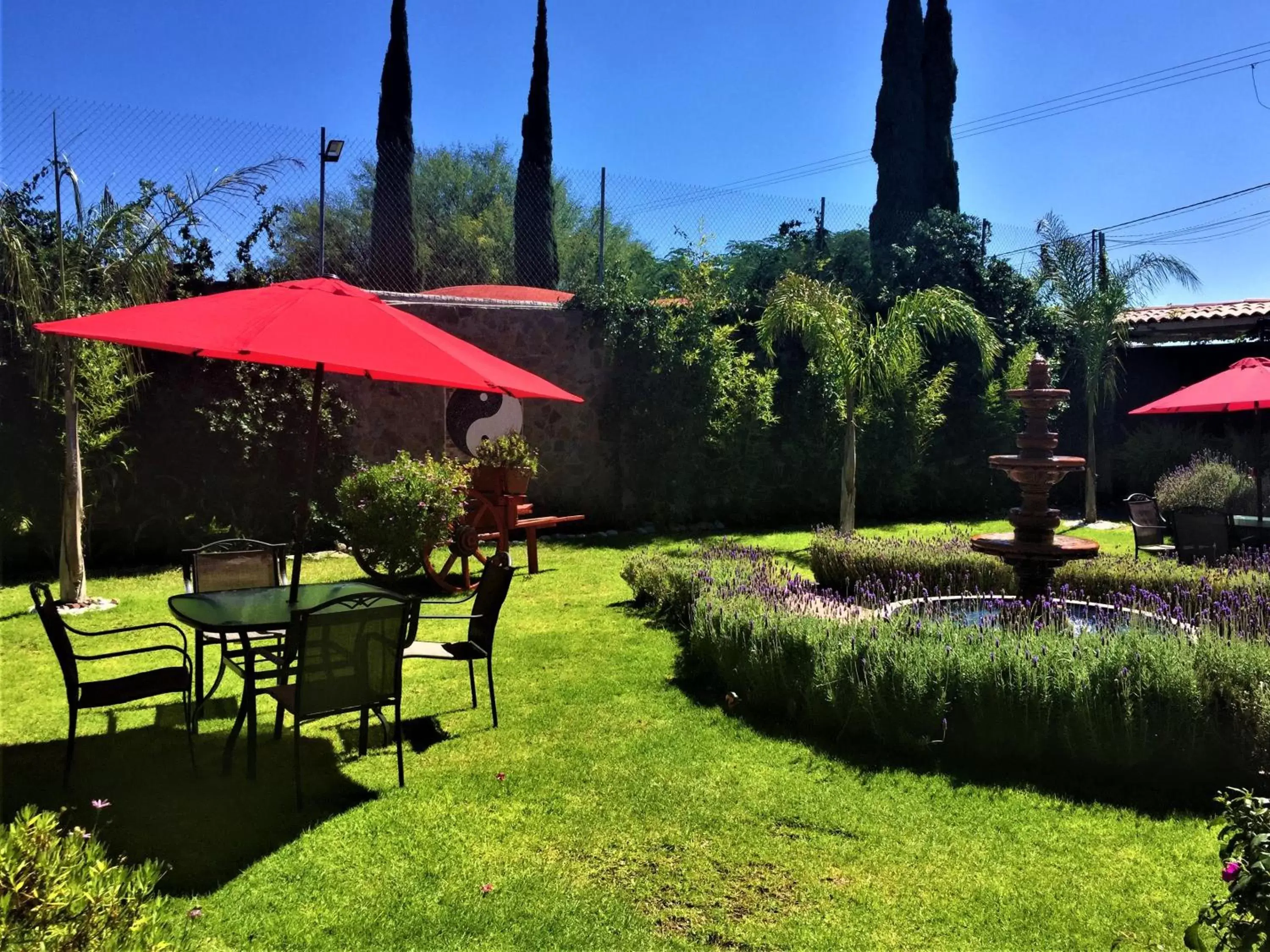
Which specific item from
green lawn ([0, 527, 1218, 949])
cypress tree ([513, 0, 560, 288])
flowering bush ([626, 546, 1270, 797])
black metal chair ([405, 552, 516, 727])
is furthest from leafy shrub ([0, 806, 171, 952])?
cypress tree ([513, 0, 560, 288])

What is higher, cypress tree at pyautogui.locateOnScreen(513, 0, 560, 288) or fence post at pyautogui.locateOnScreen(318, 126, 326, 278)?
cypress tree at pyautogui.locateOnScreen(513, 0, 560, 288)

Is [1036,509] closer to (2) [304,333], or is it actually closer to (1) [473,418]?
(2) [304,333]

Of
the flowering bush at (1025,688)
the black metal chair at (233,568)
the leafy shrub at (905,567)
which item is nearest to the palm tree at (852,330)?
the leafy shrub at (905,567)

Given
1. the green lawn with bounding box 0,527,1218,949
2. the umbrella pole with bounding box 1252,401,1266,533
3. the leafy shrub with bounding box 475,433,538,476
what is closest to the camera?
the green lawn with bounding box 0,527,1218,949

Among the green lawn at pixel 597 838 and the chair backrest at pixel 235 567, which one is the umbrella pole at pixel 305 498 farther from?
the green lawn at pixel 597 838

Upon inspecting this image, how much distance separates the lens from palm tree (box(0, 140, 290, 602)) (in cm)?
640

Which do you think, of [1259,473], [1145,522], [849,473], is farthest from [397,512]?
[1259,473]

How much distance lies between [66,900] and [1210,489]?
13312mm

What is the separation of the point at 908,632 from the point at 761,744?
1034mm

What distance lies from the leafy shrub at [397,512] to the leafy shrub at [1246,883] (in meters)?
6.25

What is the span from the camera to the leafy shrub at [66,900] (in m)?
1.55

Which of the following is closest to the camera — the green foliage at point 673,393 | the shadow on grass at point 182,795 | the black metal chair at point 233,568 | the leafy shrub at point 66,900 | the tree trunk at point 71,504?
the leafy shrub at point 66,900

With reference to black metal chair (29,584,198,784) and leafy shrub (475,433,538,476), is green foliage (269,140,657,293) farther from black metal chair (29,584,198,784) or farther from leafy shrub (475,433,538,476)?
black metal chair (29,584,198,784)

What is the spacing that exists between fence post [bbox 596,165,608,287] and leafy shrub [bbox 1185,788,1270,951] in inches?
402
